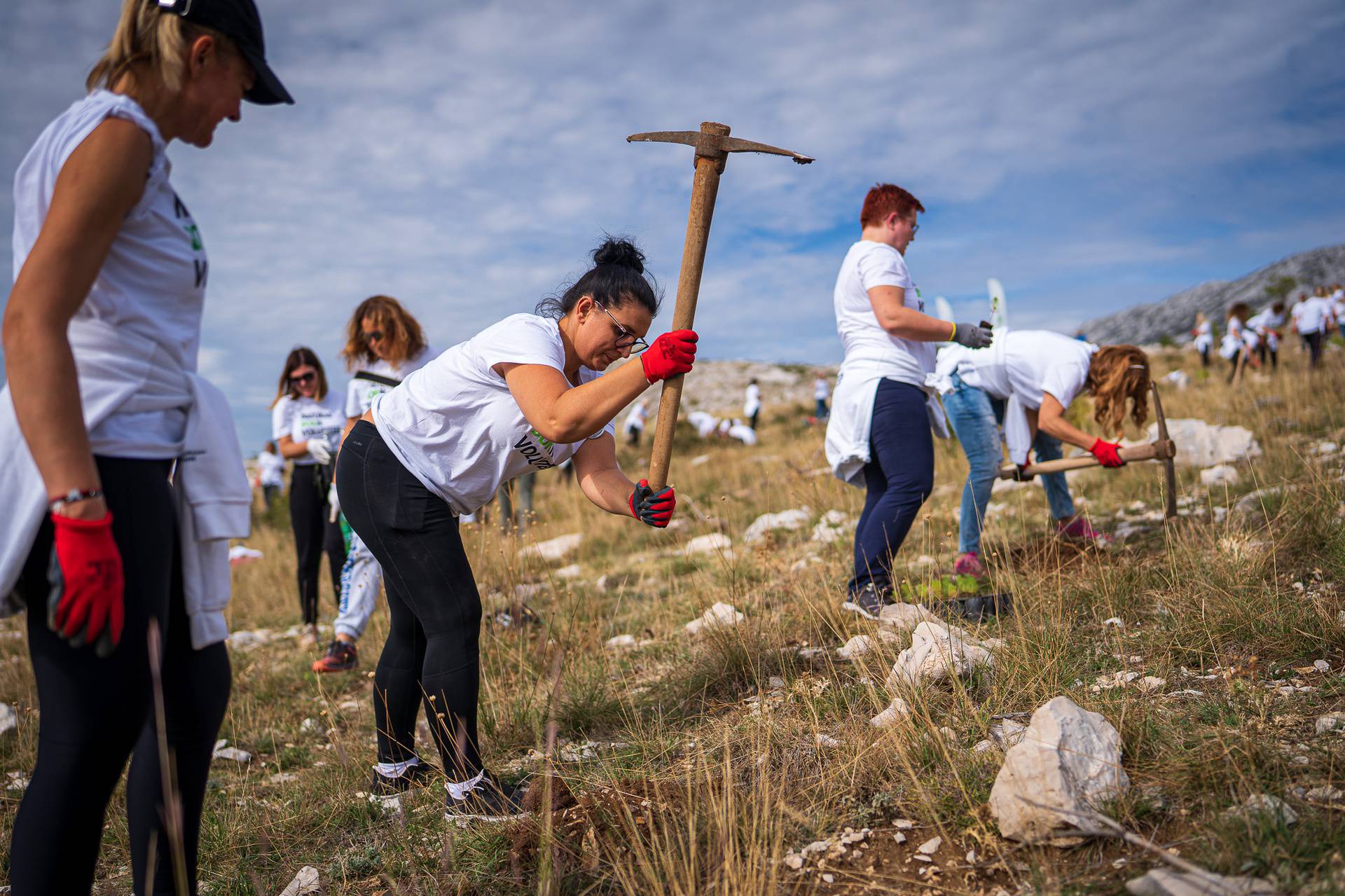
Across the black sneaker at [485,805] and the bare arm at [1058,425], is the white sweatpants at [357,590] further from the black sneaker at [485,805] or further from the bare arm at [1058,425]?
the bare arm at [1058,425]

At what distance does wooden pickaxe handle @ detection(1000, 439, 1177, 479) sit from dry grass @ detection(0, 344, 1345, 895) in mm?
392

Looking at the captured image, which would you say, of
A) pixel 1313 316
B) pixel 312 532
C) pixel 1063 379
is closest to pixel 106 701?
pixel 1063 379

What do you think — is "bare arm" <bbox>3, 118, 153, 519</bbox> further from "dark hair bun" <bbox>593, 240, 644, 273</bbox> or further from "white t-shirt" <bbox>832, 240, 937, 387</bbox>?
"white t-shirt" <bbox>832, 240, 937, 387</bbox>

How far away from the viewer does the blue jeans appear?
15.1ft

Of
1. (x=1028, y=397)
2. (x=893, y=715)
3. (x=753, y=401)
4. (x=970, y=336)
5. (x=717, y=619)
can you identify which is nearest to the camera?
(x=893, y=715)

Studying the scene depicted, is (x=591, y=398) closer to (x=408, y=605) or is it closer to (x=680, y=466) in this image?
(x=408, y=605)

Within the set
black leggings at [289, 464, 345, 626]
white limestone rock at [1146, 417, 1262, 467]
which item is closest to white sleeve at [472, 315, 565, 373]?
black leggings at [289, 464, 345, 626]

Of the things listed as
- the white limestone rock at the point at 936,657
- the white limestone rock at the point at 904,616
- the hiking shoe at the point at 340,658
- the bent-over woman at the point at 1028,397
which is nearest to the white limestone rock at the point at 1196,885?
the white limestone rock at the point at 936,657

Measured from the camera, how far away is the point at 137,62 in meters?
1.55

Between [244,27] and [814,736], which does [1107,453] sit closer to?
[814,736]

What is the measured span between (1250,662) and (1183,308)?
355ft

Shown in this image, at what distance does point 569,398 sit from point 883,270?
223cm

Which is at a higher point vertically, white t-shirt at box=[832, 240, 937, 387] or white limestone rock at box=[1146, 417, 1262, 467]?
white t-shirt at box=[832, 240, 937, 387]

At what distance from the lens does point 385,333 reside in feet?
15.6
